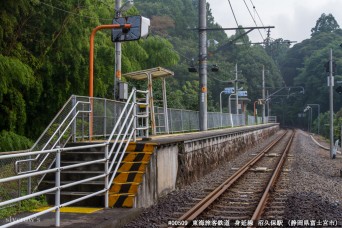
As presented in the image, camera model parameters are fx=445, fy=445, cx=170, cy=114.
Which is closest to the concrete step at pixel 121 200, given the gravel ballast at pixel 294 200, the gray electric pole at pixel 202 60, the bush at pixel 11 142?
the gravel ballast at pixel 294 200

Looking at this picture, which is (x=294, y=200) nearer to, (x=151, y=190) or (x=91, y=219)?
(x=151, y=190)

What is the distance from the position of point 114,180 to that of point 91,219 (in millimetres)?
1887

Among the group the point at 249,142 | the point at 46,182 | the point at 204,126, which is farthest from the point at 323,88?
the point at 46,182

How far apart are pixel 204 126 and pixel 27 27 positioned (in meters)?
9.43

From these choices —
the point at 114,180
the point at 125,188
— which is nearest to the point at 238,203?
the point at 125,188

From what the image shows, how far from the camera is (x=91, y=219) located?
7.02 meters

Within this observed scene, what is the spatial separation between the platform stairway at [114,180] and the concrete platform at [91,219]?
0.42 meters

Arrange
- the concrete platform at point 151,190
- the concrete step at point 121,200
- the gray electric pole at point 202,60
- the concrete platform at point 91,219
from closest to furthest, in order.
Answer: the concrete platform at point 91,219 → the concrete platform at point 151,190 → the concrete step at point 121,200 → the gray electric pole at point 202,60

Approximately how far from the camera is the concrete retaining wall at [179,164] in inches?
368

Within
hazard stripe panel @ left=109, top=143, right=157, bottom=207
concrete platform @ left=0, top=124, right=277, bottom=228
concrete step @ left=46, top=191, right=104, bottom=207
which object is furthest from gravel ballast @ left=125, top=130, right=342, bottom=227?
concrete step @ left=46, top=191, right=104, bottom=207

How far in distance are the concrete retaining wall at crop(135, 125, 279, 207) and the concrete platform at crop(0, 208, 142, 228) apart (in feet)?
2.45

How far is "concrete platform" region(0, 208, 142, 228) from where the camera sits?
660 cm

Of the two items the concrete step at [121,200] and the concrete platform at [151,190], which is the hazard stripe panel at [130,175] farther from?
the concrete platform at [151,190]

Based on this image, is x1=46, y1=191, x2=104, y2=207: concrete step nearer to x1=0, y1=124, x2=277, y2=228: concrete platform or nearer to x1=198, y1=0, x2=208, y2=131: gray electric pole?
x1=0, y1=124, x2=277, y2=228: concrete platform
